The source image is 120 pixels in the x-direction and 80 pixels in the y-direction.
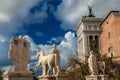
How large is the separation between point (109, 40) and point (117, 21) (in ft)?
18.8

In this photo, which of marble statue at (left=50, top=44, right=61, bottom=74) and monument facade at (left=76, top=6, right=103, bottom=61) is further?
monument facade at (left=76, top=6, right=103, bottom=61)

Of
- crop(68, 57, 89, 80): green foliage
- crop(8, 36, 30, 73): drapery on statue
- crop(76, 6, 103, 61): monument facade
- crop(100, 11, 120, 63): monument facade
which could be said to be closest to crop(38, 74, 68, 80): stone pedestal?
crop(8, 36, 30, 73): drapery on statue

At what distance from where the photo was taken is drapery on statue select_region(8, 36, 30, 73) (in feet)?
50.3

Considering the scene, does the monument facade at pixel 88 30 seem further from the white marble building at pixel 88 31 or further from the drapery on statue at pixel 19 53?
the drapery on statue at pixel 19 53

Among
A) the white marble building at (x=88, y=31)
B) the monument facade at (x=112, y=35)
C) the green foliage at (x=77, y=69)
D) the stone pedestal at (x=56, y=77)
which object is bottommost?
the stone pedestal at (x=56, y=77)

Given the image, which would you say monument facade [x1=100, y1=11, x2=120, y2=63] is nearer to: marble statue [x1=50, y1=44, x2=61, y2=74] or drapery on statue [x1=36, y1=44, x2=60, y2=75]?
drapery on statue [x1=36, y1=44, x2=60, y2=75]

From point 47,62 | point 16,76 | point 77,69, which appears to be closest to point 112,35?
point 77,69

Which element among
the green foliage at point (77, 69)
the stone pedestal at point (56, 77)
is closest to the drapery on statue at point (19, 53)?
the stone pedestal at point (56, 77)

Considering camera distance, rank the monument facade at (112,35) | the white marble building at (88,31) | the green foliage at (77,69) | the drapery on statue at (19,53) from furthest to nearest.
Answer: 1. the white marble building at (88,31)
2. the monument facade at (112,35)
3. the green foliage at (77,69)
4. the drapery on statue at (19,53)

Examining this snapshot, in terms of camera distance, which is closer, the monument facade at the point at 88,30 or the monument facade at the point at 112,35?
the monument facade at the point at 112,35

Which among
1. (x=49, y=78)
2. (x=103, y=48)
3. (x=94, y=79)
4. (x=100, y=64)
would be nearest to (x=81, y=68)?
(x=100, y=64)

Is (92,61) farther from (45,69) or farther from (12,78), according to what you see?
(12,78)

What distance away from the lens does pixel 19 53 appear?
15500 mm

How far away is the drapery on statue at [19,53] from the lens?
50.3 ft
